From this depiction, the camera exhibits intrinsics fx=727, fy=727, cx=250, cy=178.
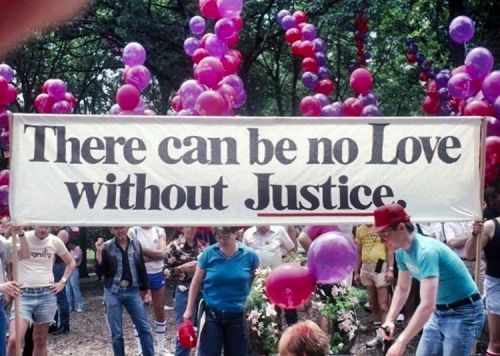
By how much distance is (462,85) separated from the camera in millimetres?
8664

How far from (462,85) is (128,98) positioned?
424 centimetres

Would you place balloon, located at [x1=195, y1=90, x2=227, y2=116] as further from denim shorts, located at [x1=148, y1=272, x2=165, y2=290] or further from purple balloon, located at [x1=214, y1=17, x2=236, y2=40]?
denim shorts, located at [x1=148, y1=272, x2=165, y2=290]

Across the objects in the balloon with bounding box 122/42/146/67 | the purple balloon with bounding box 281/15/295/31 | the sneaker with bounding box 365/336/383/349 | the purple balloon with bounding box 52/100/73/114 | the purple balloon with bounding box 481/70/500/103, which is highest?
the purple balloon with bounding box 281/15/295/31

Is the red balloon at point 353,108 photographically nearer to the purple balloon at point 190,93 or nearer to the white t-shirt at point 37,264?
the purple balloon at point 190,93

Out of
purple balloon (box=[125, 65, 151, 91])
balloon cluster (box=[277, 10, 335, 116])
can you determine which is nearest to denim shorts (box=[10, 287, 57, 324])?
purple balloon (box=[125, 65, 151, 91])

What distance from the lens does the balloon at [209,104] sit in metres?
8.79

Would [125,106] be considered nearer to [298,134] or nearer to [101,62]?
[298,134]

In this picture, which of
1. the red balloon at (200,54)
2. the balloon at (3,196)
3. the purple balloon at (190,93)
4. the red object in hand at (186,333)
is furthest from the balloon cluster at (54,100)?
the red object in hand at (186,333)

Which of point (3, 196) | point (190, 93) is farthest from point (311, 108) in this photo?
point (3, 196)

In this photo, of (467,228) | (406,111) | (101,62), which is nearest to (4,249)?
(467,228)

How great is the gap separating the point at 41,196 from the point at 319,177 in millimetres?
2089

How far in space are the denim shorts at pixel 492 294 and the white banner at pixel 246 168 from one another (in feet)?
2.92

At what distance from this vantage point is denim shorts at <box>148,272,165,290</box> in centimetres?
804

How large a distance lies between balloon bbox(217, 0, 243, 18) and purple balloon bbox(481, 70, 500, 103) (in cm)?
369
